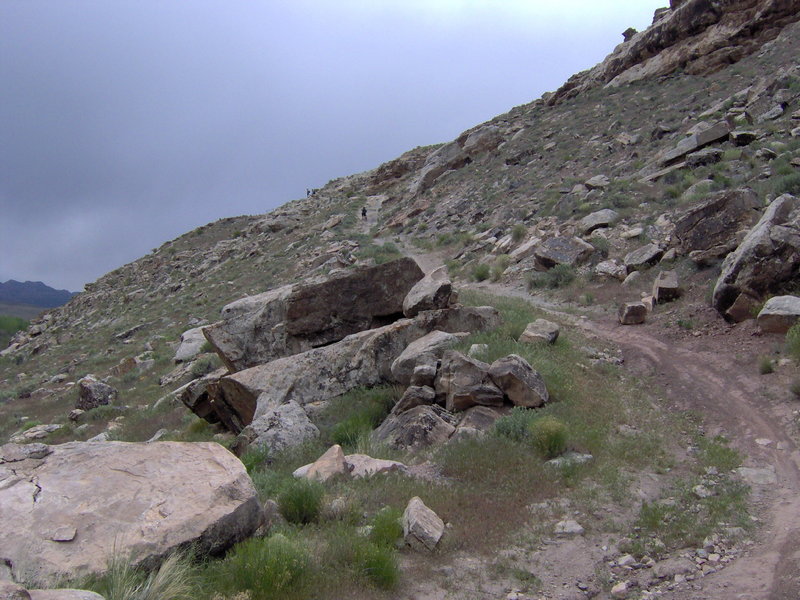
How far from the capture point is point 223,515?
193 inches

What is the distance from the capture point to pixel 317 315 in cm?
1209

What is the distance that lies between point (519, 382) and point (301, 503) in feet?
12.8

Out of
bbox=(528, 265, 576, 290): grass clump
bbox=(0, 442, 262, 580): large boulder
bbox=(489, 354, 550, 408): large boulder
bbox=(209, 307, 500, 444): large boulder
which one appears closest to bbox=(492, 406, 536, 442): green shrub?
bbox=(489, 354, 550, 408): large boulder

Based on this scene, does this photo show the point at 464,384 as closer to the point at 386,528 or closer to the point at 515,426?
the point at 515,426

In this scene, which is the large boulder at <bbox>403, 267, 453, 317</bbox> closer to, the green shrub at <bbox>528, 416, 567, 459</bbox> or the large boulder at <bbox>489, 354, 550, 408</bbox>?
the large boulder at <bbox>489, 354, 550, 408</bbox>

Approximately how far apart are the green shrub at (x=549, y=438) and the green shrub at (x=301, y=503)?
2825 mm

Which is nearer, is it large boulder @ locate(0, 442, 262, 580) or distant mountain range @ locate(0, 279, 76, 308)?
large boulder @ locate(0, 442, 262, 580)

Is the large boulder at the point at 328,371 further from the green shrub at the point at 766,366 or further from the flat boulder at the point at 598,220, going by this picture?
the flat boulder at the point at 598,220

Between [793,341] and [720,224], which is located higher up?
[720,224]

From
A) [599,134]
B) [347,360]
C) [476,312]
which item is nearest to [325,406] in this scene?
[347,360]

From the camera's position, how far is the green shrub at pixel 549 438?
7164 millimetres

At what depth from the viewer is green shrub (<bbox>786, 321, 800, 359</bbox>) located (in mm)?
8883

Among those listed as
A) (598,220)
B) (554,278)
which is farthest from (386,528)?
(598,220)

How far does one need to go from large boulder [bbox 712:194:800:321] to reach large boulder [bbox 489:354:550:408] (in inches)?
192
